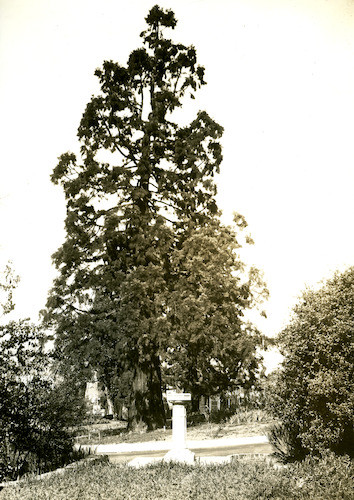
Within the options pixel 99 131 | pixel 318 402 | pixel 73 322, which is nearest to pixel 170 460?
pixel 318 402

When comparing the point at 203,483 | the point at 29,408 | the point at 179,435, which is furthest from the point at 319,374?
the point at 29,408

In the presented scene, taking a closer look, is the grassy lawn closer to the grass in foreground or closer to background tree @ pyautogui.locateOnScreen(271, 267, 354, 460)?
background tree @ pyautogui.locateOnScreen(271, 267, 354, 460)

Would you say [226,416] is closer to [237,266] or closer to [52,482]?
[237,266]

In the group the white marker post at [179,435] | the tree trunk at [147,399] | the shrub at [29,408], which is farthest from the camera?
the tree trunk at [147,399]

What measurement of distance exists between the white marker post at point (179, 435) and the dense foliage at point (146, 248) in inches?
203

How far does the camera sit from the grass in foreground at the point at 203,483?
6.21 metres

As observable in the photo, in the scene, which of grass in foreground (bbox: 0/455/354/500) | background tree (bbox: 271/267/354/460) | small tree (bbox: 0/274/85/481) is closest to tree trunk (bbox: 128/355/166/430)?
small tree (bbox: 0/274/85/481)

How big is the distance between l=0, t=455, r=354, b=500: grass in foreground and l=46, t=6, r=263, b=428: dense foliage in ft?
Answer: 23.6

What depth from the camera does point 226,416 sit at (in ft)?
63.7

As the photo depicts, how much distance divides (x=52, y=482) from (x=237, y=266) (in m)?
10.5

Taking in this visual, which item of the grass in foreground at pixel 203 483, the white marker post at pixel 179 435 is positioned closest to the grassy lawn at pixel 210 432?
the white marker post at pixel 179 435

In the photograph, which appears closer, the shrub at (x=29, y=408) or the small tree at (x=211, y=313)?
the shrub at (x=29, y=408)

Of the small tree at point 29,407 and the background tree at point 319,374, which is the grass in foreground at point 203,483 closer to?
the background tree at point 319,374

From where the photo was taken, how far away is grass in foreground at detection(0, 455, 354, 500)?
20.4 feet
